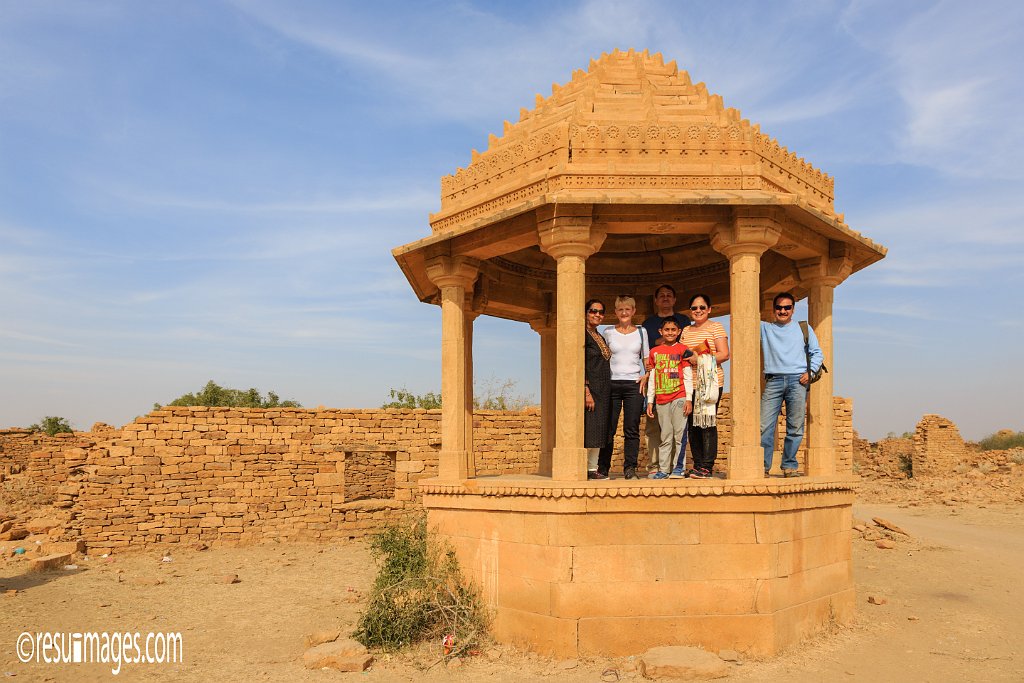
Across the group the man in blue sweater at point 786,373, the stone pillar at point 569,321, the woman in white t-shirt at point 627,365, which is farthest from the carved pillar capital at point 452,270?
the man in blue sweater at point 786,373

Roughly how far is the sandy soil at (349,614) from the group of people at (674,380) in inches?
67.4

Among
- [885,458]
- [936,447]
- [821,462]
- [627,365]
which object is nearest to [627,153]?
[627,365]

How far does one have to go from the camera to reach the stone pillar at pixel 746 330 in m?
5.93

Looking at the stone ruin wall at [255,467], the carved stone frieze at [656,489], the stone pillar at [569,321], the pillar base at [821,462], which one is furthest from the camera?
the stone ruin wall at [255,467]

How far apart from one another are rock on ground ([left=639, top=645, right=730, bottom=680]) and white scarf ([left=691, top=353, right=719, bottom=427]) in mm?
1861

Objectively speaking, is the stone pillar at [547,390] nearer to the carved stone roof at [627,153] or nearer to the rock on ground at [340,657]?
the carved stone roof at [627,153]

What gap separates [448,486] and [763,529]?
271 cm

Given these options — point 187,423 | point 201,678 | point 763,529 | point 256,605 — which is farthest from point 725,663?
point 187,423

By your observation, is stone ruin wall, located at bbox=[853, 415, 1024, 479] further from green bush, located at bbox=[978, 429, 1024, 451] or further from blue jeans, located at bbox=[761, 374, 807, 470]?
blue jeans, located at bbox=[761, 374, 807, 470]

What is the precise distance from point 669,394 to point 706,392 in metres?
0.33

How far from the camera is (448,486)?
6.68m

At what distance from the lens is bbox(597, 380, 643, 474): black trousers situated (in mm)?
6805

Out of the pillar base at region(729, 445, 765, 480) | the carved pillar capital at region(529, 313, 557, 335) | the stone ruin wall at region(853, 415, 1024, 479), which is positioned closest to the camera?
the pillar base at region(729, 445, 765, 480)

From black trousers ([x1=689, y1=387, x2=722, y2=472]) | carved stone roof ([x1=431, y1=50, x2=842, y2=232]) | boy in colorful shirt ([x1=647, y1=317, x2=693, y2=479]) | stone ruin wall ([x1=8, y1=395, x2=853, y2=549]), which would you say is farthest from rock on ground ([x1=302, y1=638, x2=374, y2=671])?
stone ruin wall ([x1=8, y1=395, x2=853, y2=549])
